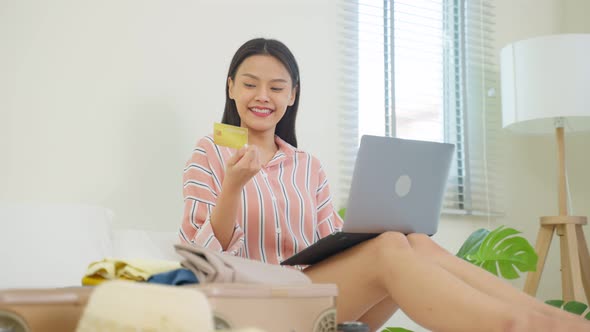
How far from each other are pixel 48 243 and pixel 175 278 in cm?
87

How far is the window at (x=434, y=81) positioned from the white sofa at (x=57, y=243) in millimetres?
1189

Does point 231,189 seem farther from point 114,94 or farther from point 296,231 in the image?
point 114,94

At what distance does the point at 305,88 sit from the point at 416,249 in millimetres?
1365

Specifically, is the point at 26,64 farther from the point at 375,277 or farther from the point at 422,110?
the point at 422,110

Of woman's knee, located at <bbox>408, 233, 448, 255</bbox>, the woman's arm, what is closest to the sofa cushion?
the woman's arm

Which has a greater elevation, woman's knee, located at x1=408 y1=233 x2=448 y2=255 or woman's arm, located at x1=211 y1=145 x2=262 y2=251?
woman's arm, located at x1=211 y1=145 x2=262 y2=251

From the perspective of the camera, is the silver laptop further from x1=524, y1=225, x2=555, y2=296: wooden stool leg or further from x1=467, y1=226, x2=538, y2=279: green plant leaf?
x1=524, y1=225, x2=555, y2=296: wooden stool leg

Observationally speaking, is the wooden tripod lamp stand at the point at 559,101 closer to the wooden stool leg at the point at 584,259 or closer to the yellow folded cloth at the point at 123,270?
the wooden stool leg at the point at 584,259

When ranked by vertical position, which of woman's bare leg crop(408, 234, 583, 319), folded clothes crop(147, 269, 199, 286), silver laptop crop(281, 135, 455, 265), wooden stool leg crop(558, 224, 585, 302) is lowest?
wooden stool leg crop(558, 224, 585, 302)

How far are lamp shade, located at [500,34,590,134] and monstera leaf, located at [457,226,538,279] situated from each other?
642 mm

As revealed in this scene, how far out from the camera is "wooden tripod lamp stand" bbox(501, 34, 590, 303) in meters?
2.92

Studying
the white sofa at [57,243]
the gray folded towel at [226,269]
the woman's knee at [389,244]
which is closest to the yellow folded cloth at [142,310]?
the gray folded towel at [226,269]

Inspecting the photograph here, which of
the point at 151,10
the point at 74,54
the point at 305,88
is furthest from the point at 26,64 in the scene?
the point at 305,88

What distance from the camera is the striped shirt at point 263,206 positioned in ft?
5.98
